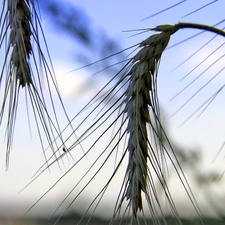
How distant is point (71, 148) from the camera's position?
593mm

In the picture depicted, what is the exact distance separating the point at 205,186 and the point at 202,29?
708 mm

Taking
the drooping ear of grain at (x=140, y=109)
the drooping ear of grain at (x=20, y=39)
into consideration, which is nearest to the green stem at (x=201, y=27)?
the drooping ear of grain at (x=140, y=109)

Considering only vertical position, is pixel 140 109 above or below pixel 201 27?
below

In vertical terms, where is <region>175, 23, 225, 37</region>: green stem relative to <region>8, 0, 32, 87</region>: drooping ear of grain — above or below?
above

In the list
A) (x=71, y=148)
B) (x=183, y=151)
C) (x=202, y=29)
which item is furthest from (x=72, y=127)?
(x=183, y=151)

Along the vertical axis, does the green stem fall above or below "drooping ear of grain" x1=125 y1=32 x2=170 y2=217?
above

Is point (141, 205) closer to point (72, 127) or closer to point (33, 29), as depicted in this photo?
point (72, 127)

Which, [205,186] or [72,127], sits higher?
[205,186]

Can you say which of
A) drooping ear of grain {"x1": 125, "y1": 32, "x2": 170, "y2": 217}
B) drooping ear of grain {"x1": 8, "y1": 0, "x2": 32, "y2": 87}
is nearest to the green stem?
drooping ear of grain {"x1": 125, "y1": 32, "x2": 170, "y2": 217}

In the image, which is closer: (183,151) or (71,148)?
(71,148)

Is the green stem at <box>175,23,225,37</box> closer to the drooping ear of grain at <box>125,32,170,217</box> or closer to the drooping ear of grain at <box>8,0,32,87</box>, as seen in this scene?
the drooping ear of grain at <box>125,32,170,217</box>

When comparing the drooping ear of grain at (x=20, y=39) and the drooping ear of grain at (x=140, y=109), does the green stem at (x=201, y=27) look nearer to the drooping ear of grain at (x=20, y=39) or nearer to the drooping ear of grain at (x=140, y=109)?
the drooping ear of grain at (x=140, y=109)

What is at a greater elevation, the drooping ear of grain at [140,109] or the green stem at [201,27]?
the green stem at [201,27]

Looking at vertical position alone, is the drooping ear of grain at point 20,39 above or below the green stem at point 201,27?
below
